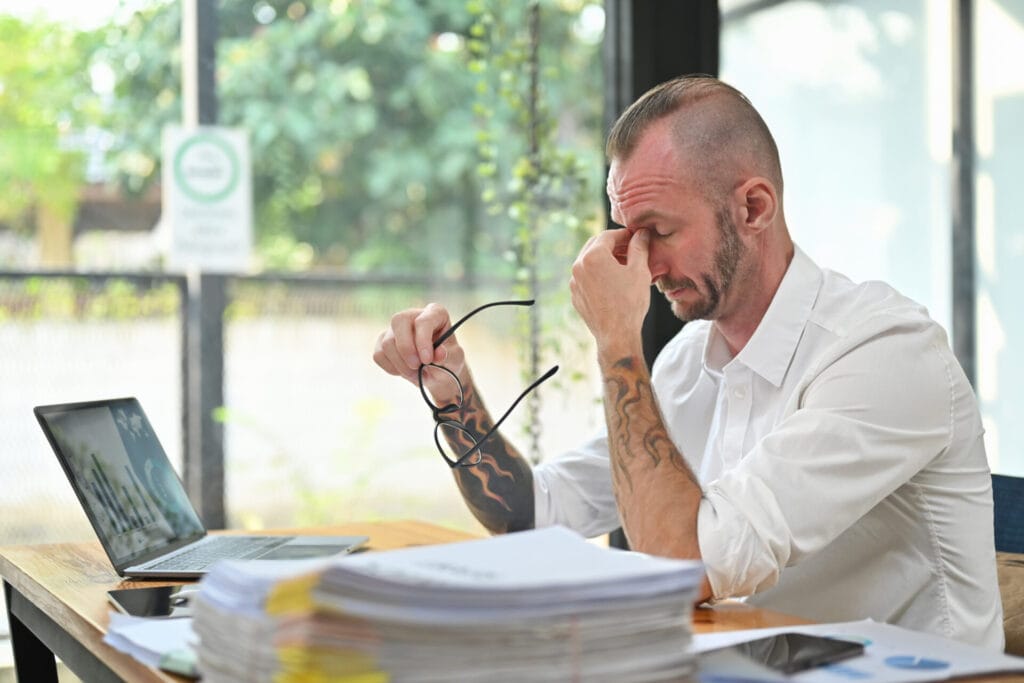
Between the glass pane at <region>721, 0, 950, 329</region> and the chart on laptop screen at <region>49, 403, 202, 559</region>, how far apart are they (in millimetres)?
1872

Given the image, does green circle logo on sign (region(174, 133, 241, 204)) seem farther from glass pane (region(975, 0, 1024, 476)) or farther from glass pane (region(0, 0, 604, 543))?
glass pane (region(975, 0, 1024, 476))

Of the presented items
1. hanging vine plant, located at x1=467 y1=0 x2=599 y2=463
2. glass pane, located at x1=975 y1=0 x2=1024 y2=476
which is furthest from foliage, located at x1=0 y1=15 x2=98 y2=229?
glass pane, located at x1=975 y1=0 x2=1024 y2=476

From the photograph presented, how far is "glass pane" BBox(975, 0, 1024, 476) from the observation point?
274 centimetres

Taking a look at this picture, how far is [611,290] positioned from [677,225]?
144 millimetres

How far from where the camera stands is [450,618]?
2.55 ft

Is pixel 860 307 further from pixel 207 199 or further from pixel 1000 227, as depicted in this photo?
pixel 207 199

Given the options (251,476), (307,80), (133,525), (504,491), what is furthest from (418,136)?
(133,525)

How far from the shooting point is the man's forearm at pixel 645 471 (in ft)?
4.61

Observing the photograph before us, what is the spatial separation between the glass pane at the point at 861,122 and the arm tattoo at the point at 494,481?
1420mm

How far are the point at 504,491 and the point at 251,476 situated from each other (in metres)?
1.26

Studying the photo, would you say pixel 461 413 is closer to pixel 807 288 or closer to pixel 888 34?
pixel 807 288

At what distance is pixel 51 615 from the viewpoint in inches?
56.4

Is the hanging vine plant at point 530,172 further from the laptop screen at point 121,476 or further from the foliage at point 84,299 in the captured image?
the laptop screen at point 121,476

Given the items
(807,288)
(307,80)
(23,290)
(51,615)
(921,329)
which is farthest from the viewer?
(307,80)
